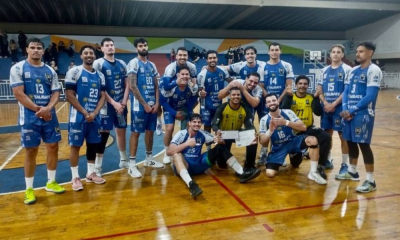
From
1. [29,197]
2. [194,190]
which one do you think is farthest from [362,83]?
A: [29,197]

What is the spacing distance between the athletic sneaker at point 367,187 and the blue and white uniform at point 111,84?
13.0ft

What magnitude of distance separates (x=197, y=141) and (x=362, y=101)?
249 centimetres

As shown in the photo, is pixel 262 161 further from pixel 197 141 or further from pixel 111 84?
pixel 111 84

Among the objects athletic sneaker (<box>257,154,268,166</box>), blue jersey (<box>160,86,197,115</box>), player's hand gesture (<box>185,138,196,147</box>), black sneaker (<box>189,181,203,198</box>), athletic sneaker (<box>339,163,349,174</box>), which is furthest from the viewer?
athletic sneaker (<box>257,154,268,166</box>)

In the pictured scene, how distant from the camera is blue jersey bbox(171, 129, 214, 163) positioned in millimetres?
4805

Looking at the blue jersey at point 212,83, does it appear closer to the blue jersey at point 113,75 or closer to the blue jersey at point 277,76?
the blue jersey at point 277,76

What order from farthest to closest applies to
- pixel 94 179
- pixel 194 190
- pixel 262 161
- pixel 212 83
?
pixel 262 161
pixel 212 83
pixel 94 179
pixel 194 190

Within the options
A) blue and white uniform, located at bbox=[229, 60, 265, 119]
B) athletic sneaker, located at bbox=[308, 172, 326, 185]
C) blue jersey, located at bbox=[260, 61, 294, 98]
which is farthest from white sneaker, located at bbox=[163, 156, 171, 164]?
athletic sneaker, located at bbox=[308, 172, 326, 185]

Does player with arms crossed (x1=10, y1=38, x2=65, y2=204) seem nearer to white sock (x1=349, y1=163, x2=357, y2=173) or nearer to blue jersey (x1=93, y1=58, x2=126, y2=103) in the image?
blue jersey (x1=93, y1=58, x2=126, y2=103)

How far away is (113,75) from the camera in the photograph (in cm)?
501

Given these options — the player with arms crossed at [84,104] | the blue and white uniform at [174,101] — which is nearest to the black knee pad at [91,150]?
the player with arms crossed at [84,104]

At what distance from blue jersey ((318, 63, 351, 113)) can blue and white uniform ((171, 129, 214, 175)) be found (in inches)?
86.7

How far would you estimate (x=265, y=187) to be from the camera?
4.54m

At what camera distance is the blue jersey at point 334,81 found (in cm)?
507
